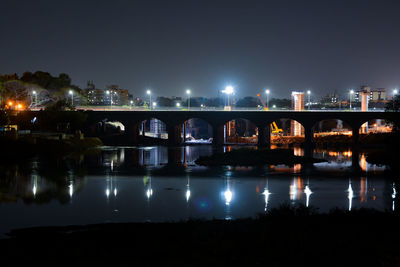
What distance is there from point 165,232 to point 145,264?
160 inches

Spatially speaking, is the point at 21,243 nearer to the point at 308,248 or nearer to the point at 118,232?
the point at 118,232

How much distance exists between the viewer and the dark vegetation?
1925 inches

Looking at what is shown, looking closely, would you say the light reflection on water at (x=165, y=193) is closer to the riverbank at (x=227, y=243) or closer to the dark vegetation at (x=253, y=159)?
the dark vegetation at (x=253, y=159)

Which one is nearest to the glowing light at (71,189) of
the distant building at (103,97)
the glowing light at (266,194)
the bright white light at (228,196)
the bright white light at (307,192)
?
the bright white light at (228,196)

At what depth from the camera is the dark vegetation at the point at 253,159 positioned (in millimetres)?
48906

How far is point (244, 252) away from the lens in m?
14.1

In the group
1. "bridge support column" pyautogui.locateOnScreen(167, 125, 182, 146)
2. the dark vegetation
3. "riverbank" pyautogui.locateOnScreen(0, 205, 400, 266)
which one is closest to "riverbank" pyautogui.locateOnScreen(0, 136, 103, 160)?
the dark vegetation

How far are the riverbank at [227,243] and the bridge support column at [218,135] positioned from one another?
245 ft

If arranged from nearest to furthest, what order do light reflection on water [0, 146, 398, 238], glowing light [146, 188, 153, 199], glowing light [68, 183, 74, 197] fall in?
light reflection on water [0, 146, 398, 238] → glowing light [146, 188, 153, 199] → glowing light [68, 183, 74, 197]

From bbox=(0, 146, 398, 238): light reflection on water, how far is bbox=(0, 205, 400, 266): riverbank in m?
3.67

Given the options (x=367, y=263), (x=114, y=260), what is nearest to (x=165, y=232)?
(x=114, y=260)

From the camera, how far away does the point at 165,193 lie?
98.9 ft

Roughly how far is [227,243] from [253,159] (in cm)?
3540

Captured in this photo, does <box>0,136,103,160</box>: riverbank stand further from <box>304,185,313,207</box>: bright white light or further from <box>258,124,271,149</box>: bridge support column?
<box>258,124,271,149</box>: bridge support column
